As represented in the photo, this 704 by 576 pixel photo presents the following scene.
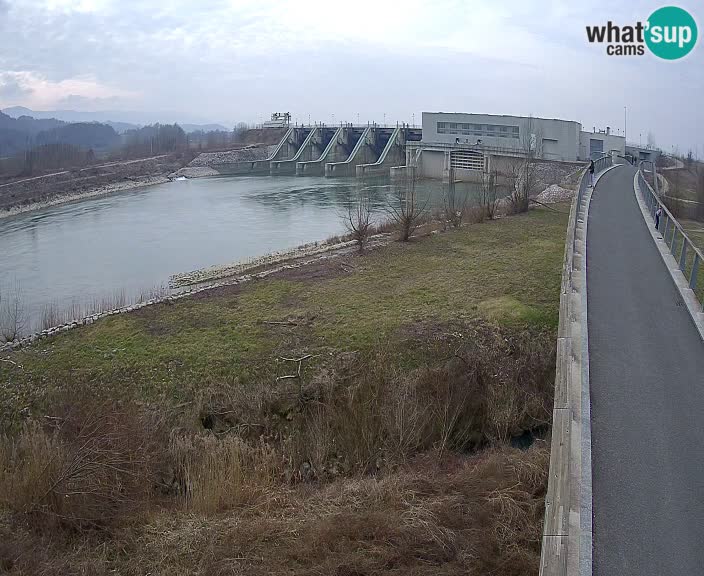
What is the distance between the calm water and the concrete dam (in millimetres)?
12419

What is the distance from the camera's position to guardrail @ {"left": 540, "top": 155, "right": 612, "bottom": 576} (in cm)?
452

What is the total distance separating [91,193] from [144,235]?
21903mm

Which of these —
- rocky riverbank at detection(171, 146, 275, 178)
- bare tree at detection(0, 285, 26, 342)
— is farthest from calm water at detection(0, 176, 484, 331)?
rocky riverbank at detection(171, 146, 275, 178)

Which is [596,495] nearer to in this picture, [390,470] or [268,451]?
[390,470]

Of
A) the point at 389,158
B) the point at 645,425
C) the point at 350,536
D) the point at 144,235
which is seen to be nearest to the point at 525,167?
the point at 144,235

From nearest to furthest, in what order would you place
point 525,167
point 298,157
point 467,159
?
point 525,167 < point 467,159 < point 298,157

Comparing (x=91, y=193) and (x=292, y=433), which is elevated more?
(x=91, y=193)

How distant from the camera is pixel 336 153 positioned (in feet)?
238

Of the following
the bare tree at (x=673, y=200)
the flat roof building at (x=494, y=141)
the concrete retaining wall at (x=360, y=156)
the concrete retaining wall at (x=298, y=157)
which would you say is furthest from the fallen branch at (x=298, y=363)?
the concrete retaining wall at (x=298, y=157)

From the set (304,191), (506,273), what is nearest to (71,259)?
(506,273)

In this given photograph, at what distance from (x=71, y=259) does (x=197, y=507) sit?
2119 cm

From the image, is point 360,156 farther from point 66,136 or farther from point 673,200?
point 66,136

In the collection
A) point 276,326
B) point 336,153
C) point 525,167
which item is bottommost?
point 276,326

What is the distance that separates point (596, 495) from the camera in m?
5.33
